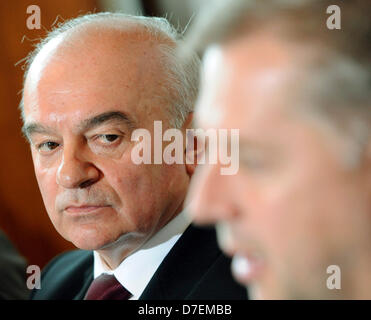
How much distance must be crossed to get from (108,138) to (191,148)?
0.43 ft

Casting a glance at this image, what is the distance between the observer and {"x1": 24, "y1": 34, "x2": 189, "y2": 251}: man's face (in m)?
0.89

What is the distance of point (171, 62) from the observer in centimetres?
93

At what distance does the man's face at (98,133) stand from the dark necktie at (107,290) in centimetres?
10

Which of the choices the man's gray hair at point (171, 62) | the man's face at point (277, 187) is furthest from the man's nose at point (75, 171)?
the man's face at point (277, 187)

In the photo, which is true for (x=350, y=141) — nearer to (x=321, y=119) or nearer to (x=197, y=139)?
(x=321, y=119)

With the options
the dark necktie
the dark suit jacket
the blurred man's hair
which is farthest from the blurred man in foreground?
the dark necktie

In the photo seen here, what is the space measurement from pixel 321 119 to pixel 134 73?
1.47 feet

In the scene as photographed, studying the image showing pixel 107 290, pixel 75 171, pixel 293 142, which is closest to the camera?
pixel 293 142

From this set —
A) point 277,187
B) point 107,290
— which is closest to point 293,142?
point 277,187

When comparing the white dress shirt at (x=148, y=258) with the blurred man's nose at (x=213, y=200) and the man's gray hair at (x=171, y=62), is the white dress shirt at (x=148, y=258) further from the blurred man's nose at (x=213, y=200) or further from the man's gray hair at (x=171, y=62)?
the blurred man's nose at (x=213, y=200)

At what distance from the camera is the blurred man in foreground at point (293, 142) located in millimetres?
504

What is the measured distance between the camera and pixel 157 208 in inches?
37.0

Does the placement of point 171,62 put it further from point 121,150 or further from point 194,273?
point 194,273
